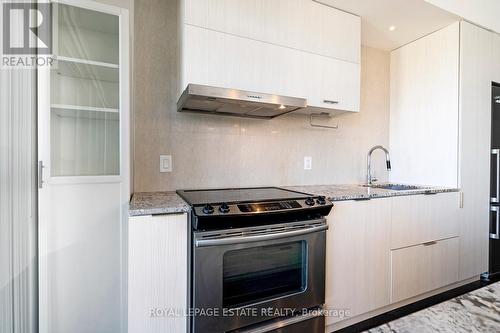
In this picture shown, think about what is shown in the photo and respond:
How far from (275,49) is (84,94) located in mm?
1210

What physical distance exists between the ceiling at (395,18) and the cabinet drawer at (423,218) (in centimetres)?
149

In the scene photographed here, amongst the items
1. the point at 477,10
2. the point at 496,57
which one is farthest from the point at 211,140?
the point at 496,57

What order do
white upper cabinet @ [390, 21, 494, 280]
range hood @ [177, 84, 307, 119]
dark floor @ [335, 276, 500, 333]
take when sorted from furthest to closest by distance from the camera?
white upper cabinet @ [390, 21, 494, 280] → dark floor @ [335, 276, 500, 333] → range hood @ [177, 84, 307, 119]

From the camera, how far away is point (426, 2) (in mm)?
→ 1995

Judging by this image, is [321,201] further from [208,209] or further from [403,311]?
→ [403,311]

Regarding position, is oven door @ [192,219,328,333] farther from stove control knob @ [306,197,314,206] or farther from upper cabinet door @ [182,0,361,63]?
upper cabinet door @ [182,0,361,63]

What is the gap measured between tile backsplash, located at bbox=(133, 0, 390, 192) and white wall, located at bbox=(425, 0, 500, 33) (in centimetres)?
72

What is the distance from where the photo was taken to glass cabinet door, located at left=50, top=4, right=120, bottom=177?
1355mm

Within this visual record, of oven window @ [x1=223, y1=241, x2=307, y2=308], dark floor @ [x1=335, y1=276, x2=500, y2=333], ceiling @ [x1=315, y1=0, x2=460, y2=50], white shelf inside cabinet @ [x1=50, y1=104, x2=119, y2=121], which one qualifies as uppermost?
ceiling @ [x1=315, y1=0, x2=460, y2=50]

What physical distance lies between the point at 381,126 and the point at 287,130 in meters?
1.20

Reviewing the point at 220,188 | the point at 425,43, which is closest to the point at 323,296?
the point at 220,188

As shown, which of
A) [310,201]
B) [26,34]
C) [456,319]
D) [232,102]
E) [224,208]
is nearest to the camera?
[456,319]

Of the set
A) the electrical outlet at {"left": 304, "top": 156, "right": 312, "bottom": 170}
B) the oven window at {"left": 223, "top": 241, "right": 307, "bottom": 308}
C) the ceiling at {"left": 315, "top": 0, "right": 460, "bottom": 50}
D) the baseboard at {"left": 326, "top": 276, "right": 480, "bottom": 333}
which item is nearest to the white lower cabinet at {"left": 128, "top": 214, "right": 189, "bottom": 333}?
the oven window at {"left": 223, "top": 241, "right": 307, "bottom": 308}

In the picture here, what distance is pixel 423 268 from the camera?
6.99 feet
